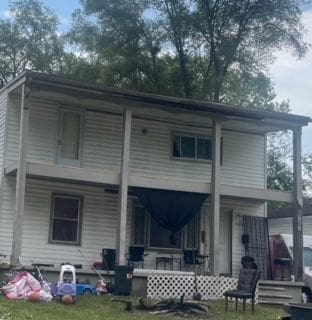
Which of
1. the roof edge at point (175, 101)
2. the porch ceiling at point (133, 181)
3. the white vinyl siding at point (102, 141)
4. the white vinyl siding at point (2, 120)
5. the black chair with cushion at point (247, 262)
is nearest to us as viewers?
the roof edge at point (175, 101)

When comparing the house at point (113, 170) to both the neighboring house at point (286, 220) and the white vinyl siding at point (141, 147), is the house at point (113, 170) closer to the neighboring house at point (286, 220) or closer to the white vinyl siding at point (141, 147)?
the white vinyl siding at point (141, 147)

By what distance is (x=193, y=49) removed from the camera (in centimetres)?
3222

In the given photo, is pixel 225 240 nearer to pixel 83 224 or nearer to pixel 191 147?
pixel 191 147

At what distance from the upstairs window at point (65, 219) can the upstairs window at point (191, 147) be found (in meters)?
3.73

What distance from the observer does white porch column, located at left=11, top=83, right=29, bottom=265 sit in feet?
55.5

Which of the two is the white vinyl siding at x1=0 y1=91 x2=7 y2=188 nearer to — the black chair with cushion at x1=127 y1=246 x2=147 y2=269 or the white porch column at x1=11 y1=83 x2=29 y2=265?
the white porch column at x1=11 y1=83 x2=29 y2=265

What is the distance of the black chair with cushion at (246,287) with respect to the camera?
48.8ft

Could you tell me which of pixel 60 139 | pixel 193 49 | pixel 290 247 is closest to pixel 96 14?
pixel 193 49

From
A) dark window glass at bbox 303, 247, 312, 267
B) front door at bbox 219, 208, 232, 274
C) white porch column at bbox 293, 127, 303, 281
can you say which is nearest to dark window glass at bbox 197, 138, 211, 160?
front door at bbox 219, 208, 232, 274

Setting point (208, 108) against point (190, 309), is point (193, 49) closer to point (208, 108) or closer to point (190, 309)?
point (208, 108)

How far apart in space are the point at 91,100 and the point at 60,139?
166cm

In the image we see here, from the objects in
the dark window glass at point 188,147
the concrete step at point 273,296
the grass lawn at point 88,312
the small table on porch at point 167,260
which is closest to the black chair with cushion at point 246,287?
the grass lawn at point 88,312

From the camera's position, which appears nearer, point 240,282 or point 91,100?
point 240,282

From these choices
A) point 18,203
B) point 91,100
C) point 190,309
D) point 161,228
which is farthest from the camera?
point 161,228
